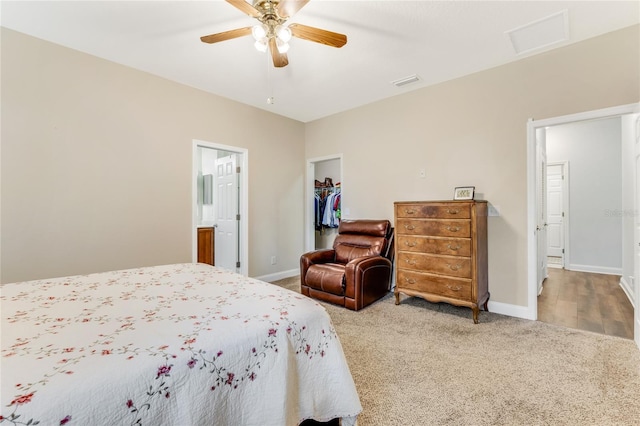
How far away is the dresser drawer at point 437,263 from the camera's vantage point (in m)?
2.87

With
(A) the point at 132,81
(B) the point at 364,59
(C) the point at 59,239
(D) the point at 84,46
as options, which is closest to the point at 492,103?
(B) the point at 364,59

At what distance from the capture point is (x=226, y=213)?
4.55m

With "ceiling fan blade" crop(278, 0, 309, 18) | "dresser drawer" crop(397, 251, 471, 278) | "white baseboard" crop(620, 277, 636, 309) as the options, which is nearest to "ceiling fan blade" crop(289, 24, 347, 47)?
"ceiling fan blade" crop(278, 0, 309, 18)

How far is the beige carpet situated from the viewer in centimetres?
157

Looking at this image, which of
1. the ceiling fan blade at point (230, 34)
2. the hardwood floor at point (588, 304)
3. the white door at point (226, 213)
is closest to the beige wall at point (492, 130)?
the hardwood floor at point (588, 304)

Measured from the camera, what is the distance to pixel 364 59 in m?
2.94

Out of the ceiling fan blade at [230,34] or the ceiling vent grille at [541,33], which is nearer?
the ceiling fan blade at [230,34]

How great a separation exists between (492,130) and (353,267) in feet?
7.29

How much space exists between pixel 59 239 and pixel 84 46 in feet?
6.19

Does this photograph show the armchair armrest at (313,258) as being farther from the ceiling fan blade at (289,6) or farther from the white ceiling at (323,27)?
the ceiling fan blade at (289,6)

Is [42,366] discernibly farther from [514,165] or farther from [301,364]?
[514,165]

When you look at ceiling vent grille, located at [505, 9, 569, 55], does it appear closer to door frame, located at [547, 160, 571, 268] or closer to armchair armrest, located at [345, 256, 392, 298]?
armchair armrest, located at [345, 256, 392, 298]

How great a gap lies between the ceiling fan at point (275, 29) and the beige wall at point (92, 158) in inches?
65.0

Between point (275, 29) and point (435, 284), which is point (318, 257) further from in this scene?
point (275, 29)
